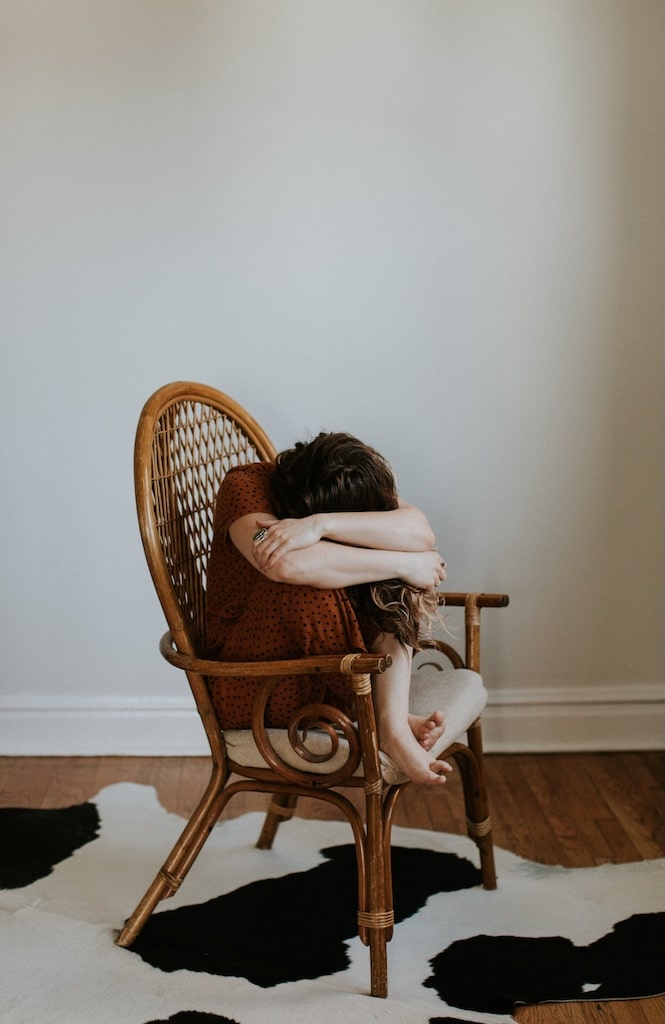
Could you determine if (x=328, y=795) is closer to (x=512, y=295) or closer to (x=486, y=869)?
(x=486, y=869)

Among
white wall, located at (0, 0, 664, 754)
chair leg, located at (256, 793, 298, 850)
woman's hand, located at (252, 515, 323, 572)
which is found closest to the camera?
woman's hand, located at (252, 515, 323, 572)

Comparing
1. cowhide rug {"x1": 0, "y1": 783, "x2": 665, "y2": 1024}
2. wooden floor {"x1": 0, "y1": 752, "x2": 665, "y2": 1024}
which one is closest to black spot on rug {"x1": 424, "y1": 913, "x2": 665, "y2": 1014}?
cowhide rug {"x1": 0, "y1": 783, "x2": 665, "y2": 1024}

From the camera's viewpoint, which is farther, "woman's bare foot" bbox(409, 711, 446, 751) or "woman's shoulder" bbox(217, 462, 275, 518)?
"woman's shoulder" bbox(217, 462, 275, 518)

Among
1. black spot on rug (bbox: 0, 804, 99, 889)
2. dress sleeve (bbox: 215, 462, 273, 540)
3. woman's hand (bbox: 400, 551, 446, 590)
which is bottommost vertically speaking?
black spot on rug (bbox: 0, 804, 99, 889)

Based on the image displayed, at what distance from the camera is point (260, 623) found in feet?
6.12

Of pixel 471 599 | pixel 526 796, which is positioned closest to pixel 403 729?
pixel 471 599

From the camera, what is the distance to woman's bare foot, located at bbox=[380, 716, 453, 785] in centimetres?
176

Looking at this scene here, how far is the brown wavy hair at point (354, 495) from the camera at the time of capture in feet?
6.17

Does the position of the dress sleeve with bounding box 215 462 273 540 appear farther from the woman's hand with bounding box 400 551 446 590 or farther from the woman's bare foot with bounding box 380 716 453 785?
the woman's bare foot with bounding box 380 716 453 785

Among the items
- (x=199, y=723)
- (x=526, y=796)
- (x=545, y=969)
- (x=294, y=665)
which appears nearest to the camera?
(x=294, y=665)

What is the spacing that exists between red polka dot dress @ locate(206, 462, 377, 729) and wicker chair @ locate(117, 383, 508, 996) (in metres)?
0.04

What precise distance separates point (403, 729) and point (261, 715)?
240mm

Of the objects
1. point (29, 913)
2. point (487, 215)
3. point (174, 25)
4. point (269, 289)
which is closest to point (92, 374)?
point (269, 289)

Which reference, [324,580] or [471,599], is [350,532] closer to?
[324,580]
